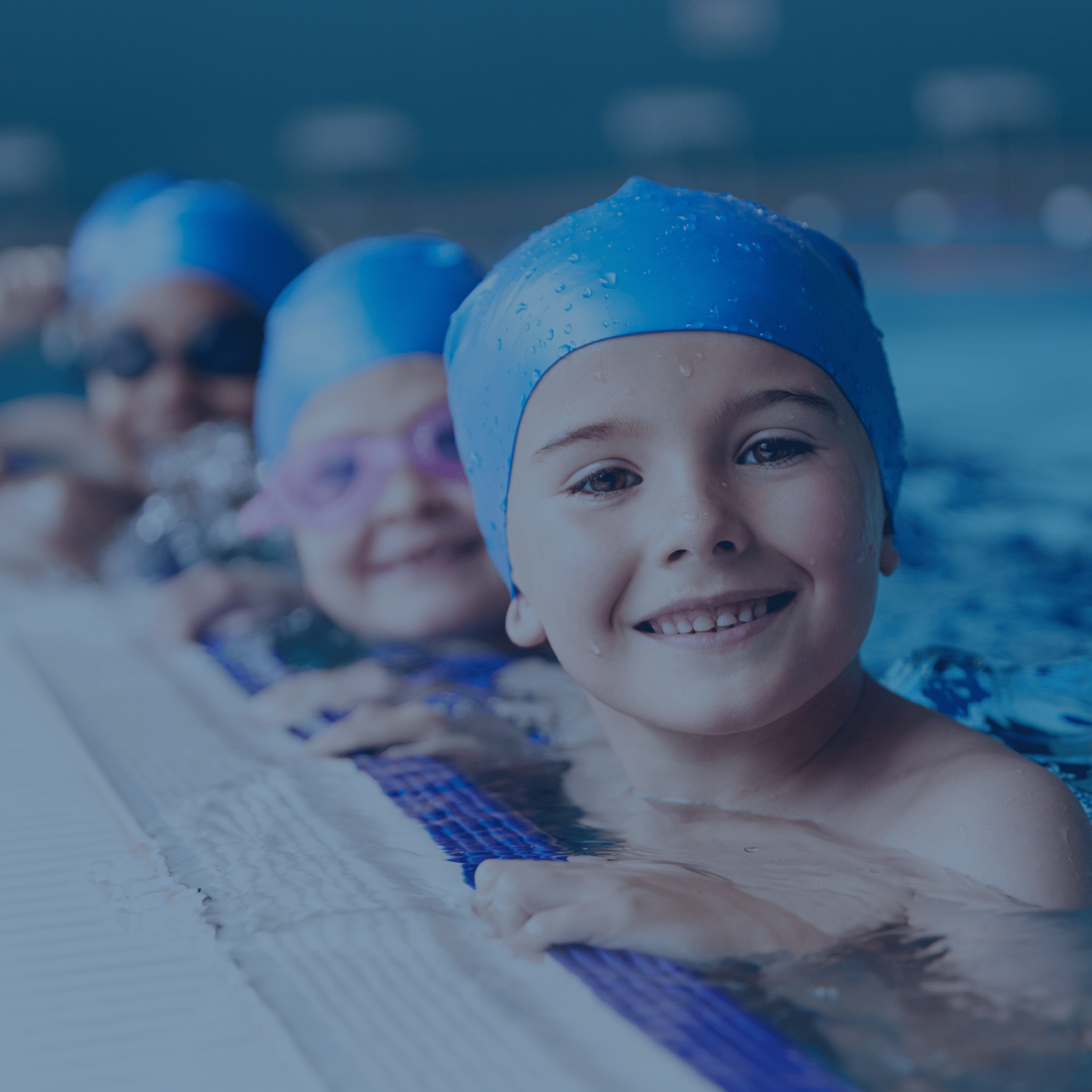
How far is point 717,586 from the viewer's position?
1.54 metres

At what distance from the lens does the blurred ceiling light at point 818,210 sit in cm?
1523

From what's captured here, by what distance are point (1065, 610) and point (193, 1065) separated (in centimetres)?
271

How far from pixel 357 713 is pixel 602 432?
3.22 feet

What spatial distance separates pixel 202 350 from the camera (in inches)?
154

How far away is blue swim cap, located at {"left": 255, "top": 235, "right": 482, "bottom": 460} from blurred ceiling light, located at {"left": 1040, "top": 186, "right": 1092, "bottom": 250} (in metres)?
10.3

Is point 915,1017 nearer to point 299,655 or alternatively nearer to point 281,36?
point 299,655

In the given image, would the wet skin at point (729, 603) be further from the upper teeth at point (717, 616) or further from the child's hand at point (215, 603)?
the child's hand at point (215, 603)

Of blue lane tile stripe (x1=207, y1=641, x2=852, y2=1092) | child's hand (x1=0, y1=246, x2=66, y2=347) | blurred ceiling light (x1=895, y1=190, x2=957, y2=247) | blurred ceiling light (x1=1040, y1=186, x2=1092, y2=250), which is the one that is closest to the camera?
blue lane tile stripe (x1=207, y1=641, x2=852, y2=1092)

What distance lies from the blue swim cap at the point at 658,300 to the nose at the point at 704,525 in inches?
9.2

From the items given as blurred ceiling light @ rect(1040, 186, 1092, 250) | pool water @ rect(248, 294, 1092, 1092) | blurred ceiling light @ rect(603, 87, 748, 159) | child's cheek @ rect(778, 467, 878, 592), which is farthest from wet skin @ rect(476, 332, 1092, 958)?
blurred ceiling light @ rect(603, 87, 748, 159)

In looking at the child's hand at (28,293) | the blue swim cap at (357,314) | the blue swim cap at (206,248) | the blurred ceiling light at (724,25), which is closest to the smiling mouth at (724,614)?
the blue swim cap at (357,314)

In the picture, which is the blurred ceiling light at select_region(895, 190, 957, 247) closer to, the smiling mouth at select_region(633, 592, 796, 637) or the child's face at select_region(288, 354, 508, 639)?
the child's face at select_region(288, 354, 508, 639)

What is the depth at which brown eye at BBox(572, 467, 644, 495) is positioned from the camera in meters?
1.62

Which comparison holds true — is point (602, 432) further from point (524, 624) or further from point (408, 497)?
point (408, 497)
